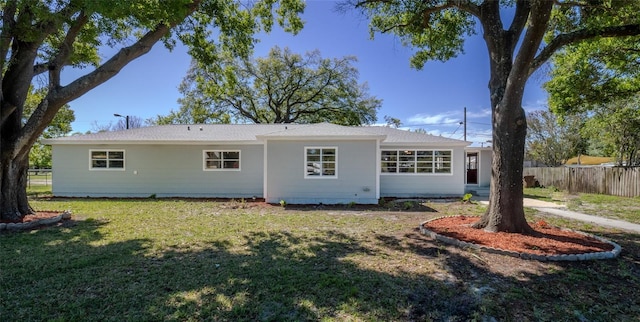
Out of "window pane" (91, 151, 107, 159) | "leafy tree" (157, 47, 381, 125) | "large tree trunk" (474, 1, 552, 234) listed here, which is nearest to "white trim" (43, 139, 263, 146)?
"window pane" (91, 151, 107, 159)

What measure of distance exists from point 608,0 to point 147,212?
1194 centimetres

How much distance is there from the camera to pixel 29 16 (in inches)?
268

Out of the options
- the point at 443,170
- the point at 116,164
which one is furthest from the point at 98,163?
the point at 443,170

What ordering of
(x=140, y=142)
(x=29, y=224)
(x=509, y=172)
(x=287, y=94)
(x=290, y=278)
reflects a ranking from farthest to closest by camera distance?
(x=287, y=94) → (x=140, y=142) → (x=29, y=224) → (x=509, y=172) → (x=290, y=278)

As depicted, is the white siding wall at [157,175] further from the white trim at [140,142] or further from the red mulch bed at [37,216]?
the red mulch bed at [37,216]

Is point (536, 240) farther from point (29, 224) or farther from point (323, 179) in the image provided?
point (29, 224)

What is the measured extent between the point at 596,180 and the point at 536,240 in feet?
44.9

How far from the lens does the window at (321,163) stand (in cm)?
1134

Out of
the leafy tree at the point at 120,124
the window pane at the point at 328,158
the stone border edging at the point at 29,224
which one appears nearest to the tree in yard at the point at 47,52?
the stone border edging at the point at 29,224

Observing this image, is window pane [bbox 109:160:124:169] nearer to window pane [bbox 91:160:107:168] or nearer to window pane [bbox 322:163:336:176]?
window pane [bbox 91:160:107:168]

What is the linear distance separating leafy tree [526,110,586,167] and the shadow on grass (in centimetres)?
2733

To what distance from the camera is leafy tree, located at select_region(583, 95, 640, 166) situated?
1417 centimetres

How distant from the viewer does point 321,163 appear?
11391 millimetres

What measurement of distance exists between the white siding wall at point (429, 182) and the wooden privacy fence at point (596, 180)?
7504 millimetres
